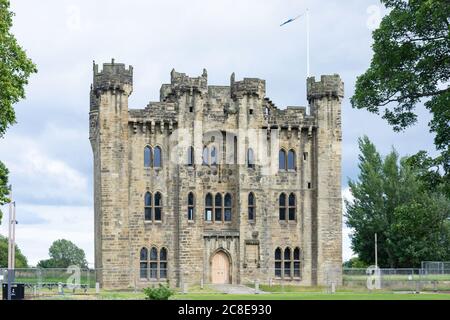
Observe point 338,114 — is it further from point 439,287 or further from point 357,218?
point 357,218

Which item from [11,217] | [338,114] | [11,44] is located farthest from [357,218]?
[11,44]

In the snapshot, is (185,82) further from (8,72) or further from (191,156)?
(8,72)

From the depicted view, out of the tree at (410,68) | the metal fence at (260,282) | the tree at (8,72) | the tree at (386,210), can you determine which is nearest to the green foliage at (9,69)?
the tree at (8,72)

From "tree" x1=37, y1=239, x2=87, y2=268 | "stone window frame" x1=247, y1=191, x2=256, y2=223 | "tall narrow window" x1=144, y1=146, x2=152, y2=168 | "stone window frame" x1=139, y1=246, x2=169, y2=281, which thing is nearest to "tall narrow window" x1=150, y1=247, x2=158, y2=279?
"stone window frame" x1=139, y1=246, x2=169, y2=281

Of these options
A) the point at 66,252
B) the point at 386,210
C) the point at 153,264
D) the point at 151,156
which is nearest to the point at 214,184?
the point at 151,156

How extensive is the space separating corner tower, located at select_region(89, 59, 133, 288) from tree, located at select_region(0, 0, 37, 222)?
85.4 ft

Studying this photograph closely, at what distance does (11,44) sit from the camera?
34281 millimetres

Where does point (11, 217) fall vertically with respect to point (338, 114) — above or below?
below

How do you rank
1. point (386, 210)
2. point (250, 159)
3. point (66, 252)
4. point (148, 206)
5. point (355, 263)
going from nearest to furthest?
point (148, 206), point (250, 159), point (386, 210), point (355, 263), point (66, 252)

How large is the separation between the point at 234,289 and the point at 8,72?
2850 cm

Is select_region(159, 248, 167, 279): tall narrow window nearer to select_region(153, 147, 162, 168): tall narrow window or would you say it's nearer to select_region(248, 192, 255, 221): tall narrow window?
select_region(153, 147, 162, 168): tall narrow window

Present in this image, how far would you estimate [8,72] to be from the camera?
33844mm

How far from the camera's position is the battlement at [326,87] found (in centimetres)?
6431

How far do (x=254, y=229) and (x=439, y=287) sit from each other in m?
13.2
